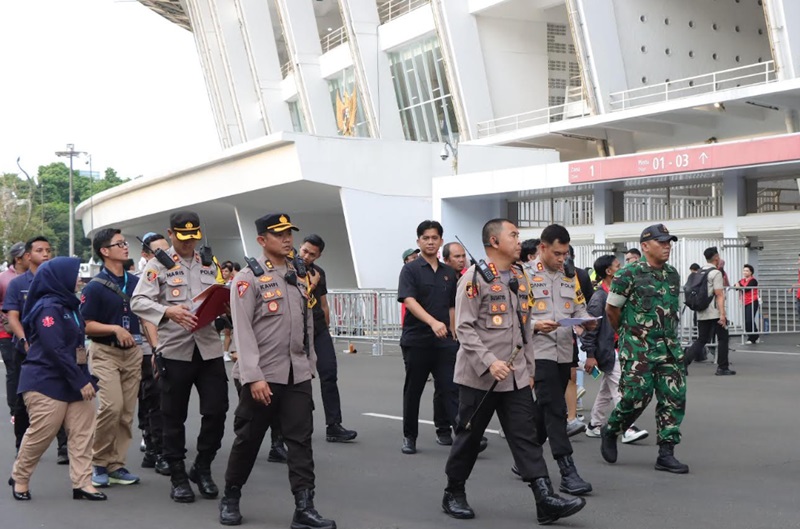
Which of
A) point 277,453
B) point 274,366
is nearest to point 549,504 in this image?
point 274,366

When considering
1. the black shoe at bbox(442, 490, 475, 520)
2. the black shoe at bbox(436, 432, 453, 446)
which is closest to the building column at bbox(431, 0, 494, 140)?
the black shoe at bbox(436, 432, 453, 446)

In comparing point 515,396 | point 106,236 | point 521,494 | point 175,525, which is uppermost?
point 106,236

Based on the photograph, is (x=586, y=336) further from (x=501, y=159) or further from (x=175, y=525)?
(x=501, y=159)

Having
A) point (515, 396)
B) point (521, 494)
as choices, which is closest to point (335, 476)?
point (521, 494)

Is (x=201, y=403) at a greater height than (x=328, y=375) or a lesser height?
greater

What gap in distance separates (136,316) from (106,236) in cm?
69

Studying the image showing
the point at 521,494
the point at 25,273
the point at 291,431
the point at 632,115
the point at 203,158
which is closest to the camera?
the point at 291,431

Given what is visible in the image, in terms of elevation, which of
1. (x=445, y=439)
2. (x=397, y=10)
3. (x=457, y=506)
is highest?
(x=397, y=10)

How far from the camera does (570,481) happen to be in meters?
7.25

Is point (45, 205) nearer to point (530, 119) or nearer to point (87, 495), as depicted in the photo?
point (530, 119)

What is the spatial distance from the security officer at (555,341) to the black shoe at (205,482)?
2.44 meters

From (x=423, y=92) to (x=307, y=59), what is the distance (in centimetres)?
874

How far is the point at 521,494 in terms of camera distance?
24.4 feet

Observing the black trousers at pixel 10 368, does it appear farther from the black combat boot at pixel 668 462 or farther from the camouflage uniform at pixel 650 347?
the black combat boot at pixel 668 462
